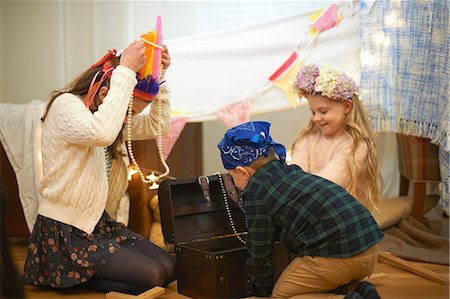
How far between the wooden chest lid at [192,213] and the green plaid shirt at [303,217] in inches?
15.7

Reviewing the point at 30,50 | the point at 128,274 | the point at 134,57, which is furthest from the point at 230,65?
the point at 30,50

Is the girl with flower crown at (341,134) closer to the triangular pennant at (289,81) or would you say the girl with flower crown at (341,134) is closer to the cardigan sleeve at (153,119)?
the triangular pennant at (289,81)

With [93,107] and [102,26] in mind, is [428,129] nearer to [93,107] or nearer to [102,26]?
[93,107]

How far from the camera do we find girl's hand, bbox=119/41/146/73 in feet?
5.64

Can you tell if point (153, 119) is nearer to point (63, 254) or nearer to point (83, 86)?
point (83, 86)

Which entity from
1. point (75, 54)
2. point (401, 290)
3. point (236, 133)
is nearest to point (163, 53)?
point (236, 133)

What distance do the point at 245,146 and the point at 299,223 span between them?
26 centimetres

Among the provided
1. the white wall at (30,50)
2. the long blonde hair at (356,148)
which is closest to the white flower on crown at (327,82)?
the long blonde hair at (356,148)

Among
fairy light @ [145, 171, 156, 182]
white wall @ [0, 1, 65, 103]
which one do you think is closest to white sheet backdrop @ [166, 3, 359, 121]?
fairy light @ [145, 171, 156, 182]

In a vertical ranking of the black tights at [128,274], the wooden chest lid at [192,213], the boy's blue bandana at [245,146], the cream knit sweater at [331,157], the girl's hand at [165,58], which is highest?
the girl's hand at [165,58]

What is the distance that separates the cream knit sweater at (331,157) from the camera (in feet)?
6.46

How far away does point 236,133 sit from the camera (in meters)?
1.58

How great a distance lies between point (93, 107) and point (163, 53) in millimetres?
288

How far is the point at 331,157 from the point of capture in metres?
2.05
